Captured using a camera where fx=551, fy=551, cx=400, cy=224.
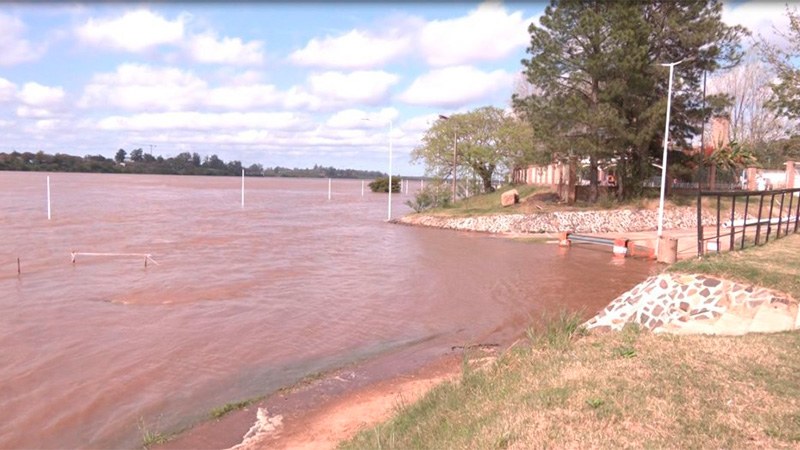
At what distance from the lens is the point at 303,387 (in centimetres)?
869

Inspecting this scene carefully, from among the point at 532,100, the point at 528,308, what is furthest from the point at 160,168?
the point at 528,308

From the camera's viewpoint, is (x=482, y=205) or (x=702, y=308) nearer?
(x=702, y=308)

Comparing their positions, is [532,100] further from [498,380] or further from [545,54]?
[498,380]

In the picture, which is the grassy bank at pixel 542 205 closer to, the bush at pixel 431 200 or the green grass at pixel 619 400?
the bush at pixel 431 200

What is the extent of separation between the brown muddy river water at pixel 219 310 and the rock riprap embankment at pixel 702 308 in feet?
→ 9.68

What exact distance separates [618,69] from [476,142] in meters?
16.7

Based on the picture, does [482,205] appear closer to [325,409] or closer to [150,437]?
[325,409]

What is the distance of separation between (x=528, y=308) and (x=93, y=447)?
395 inches

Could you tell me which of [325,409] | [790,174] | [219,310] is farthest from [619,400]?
[790,174]

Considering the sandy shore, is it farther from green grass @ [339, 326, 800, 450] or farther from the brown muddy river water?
green grass @ [339, 326, 800, 450]

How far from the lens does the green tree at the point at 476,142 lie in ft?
144

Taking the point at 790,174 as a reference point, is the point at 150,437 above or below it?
below

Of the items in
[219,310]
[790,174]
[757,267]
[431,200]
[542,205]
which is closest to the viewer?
[757,267]

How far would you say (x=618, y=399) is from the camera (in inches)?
193
